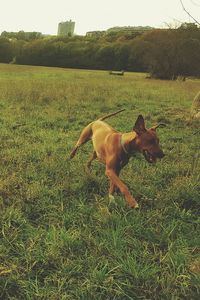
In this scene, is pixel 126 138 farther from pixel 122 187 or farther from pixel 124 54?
pixel 124 54

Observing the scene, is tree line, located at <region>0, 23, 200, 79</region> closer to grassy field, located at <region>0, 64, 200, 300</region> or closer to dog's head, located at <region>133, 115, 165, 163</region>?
grassy field, located at <region>0, 64, 200, 300</region>

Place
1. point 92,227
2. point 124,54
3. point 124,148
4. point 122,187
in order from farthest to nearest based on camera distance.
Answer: point 124,54 → point 124,148 → point 122,187 → point 92,227

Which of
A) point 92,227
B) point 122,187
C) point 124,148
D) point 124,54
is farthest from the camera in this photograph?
point 124,54

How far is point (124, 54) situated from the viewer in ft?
199

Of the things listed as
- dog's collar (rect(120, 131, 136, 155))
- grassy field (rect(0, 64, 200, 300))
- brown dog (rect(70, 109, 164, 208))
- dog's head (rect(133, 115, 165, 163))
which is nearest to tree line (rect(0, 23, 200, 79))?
grassy field (rect(0, 64, 200, 300))

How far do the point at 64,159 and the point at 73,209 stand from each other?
2.26m

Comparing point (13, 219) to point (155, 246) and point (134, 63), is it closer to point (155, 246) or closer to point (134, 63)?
point (155, 246)

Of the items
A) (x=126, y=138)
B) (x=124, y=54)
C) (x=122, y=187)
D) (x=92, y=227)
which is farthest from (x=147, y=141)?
(x=124, y=54)

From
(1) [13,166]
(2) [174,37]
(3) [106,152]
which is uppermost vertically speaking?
(2) [174,37]

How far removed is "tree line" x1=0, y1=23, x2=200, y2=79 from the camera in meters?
44.7

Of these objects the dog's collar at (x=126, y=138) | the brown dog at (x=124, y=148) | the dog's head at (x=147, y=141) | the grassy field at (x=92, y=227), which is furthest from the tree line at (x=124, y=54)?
the dog's head at (x=147, y=141)

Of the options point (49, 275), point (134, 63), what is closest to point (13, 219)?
point (49, 275)

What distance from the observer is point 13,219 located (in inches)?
179

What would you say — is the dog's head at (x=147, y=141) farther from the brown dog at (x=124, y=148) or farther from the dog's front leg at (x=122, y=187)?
the dog's front leg at (x=122, y=187)
